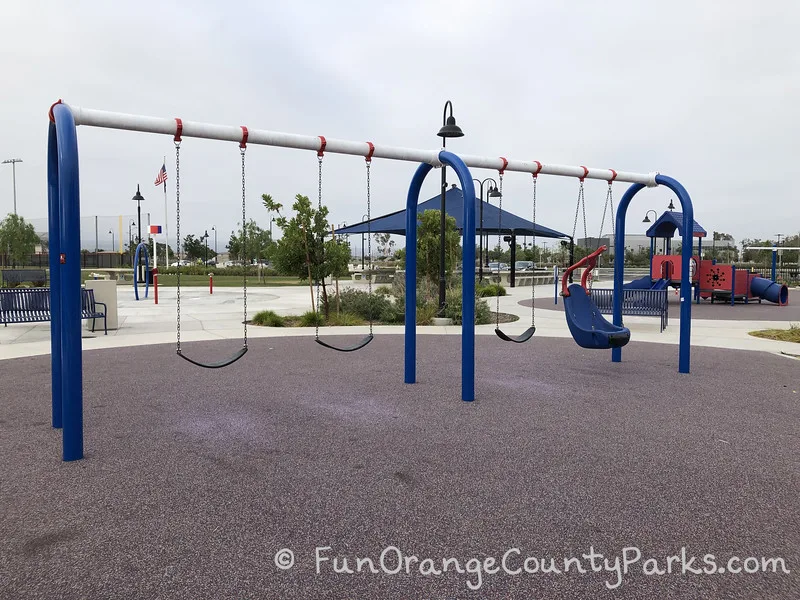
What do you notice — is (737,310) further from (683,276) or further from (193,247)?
(193,247)

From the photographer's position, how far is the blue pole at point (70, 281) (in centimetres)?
403

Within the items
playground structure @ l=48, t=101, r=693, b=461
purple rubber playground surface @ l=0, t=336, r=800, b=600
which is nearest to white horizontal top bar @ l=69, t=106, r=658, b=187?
playground structure @ l=48, t=101, r=693, b=461

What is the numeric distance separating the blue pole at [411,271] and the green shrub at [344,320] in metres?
5.50

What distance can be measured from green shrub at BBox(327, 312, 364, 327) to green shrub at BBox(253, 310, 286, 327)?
103cm

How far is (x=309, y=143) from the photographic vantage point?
233 inches

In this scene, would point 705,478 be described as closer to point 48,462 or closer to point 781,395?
point 781,395

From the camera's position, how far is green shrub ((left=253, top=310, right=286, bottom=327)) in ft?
41.3

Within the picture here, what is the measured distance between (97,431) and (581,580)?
12.9 ft

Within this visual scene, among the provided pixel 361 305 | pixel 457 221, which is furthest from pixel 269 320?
pixel 457 221

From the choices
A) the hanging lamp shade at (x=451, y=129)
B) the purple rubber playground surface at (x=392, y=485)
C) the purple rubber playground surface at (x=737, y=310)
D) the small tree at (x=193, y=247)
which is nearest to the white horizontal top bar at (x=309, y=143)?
the purple rubber playground surface at (x=392, y=485)

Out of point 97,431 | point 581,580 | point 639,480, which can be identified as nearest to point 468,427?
point 639,480

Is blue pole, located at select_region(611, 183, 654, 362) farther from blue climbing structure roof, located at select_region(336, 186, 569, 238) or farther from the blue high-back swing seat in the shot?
blue climbing structure roof, located at select_region(336, 186, 569, 238)

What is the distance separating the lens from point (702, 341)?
33.5 feet

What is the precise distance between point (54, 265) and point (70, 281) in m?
0.75
